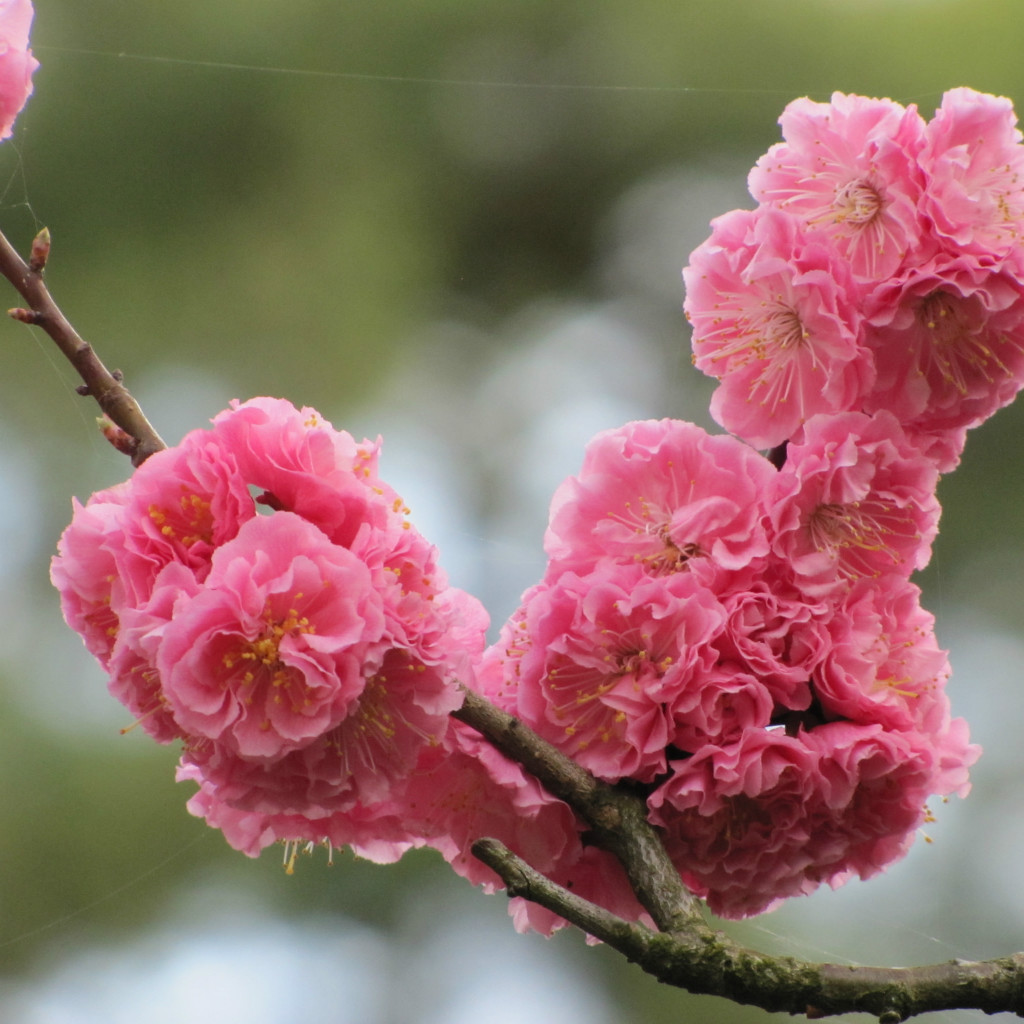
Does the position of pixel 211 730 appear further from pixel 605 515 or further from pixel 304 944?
pixel 304 944

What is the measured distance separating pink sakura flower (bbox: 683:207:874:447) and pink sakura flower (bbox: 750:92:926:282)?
0.01 m

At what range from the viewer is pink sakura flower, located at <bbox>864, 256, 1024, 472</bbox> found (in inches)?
16.9

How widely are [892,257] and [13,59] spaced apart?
0.38 metres

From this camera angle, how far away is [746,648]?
0.42 metres

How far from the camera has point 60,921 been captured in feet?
3.72

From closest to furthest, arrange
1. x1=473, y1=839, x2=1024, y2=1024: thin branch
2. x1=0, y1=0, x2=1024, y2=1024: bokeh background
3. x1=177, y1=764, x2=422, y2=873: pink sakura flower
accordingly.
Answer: x1=473, y1=839, x2=1024, y2=1024: thin branch → x1=177, y1=764, x2=422, y2=873: pink sakura flower → x1=0, y1=0, x2=1024, y2=1024: bokeh background

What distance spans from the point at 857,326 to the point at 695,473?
0.09 meters

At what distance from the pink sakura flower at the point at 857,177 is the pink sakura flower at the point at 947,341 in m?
0.01

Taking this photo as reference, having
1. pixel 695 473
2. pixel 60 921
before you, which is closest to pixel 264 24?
pixel 60 921

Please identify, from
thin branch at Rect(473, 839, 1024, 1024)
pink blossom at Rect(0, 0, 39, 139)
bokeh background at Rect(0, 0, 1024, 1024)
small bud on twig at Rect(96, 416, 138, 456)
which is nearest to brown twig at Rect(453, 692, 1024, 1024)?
thin branch at Rect(473, 839, 1024, 1024)

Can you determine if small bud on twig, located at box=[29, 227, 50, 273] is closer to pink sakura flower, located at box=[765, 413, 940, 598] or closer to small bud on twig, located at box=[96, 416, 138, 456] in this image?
small bud on twig, located at box=[96, 416, 138, 456]

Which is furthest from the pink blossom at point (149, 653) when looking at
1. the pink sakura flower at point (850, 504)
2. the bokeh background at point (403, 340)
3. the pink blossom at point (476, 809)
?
the bokeh background at point (403, 340)

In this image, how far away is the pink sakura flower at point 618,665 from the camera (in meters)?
0.42

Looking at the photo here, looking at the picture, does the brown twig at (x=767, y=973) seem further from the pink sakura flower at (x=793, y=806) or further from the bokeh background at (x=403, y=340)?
the bokeh background at (x=403, y=340)
